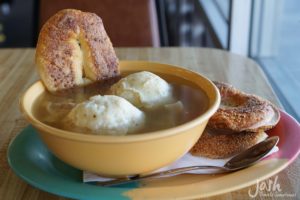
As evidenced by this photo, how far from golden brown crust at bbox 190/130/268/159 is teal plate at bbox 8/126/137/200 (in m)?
0.11

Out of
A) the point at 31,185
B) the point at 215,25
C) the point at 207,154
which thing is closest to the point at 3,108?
the point at 31,185

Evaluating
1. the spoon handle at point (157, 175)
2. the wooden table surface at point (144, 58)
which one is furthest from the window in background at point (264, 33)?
the spoon handle at point (157, 175)

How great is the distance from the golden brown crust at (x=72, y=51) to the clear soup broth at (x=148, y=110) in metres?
0.02

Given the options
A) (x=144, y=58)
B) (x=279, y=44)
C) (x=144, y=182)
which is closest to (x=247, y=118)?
(x=144, y=182)

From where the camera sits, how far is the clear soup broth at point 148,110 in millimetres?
526

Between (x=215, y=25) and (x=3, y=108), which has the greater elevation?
(x=3, y=108)

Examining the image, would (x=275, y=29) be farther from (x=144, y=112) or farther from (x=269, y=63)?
(x=144, y=112)

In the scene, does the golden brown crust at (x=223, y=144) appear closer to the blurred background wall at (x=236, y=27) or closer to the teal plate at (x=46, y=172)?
the teal plate at (x=46, y=172)

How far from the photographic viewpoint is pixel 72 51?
61cm

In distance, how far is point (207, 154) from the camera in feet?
1.92

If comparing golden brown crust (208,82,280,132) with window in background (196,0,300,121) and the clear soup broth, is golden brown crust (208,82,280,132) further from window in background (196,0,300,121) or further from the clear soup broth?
window in background (196,0,300,121)

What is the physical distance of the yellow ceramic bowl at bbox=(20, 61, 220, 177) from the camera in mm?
471

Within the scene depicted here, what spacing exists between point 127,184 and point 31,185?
0.38 feet
